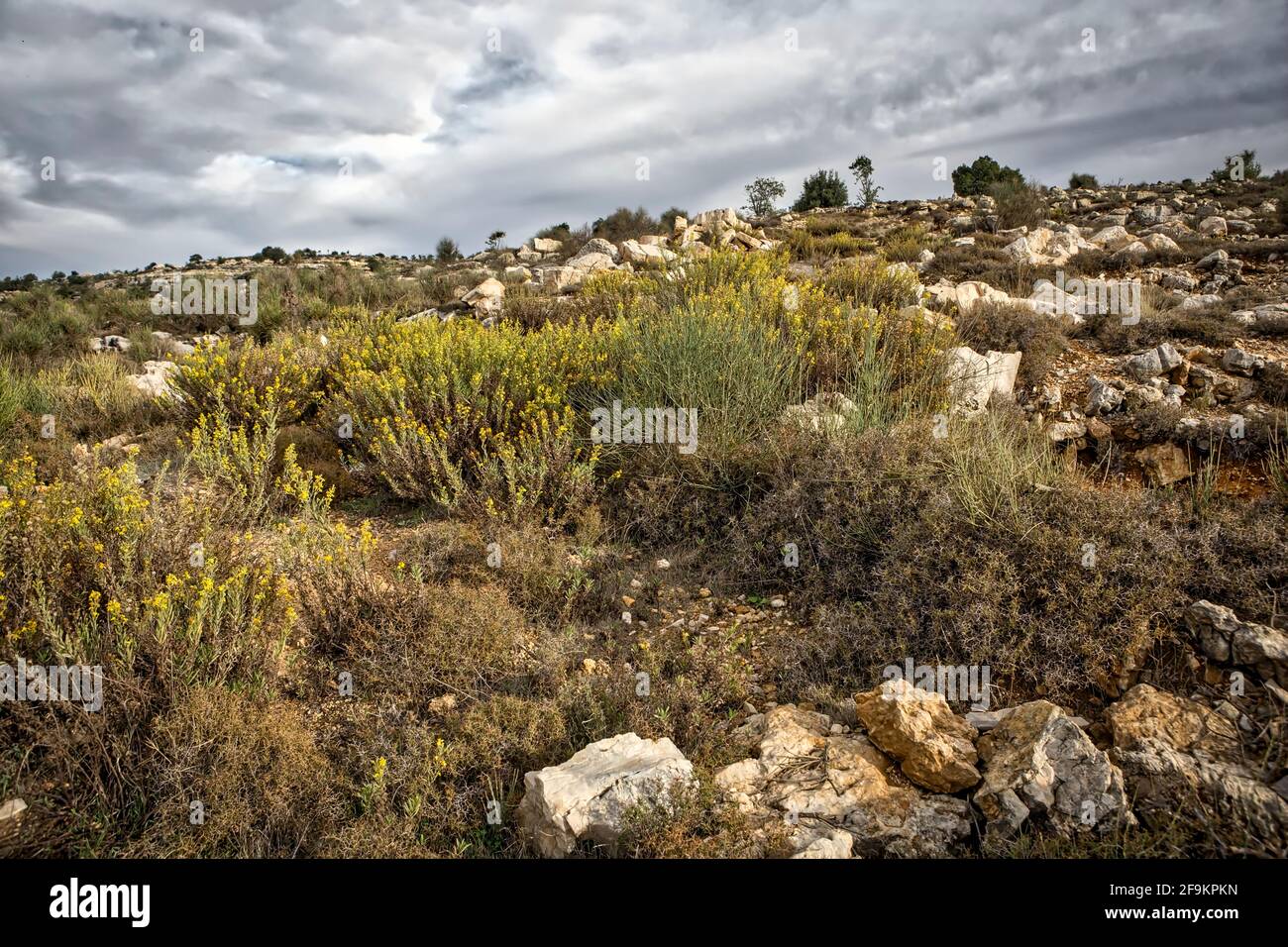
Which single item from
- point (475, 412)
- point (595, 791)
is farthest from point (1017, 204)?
point (595, 791)

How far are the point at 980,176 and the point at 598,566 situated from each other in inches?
863

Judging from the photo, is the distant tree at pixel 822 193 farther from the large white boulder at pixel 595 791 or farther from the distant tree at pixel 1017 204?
the large white boulder at pixel 595 791

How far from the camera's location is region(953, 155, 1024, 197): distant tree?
19.8m

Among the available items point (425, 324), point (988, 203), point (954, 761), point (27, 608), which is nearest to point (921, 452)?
point (954, 761)

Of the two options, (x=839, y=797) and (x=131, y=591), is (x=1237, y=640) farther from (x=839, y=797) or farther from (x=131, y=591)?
(x=131, y=591)

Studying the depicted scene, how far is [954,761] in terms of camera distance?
7.23 ft

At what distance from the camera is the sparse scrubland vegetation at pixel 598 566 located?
7.18ft

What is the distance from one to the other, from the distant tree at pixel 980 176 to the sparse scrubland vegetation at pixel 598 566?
1628cm

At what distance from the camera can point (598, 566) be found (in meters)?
3.80

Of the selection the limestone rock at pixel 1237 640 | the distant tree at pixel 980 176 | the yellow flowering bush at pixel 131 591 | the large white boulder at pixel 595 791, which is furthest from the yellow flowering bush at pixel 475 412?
the distant tree at pixel 980 176

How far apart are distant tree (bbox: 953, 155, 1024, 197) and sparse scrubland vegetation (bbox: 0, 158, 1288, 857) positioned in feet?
53.4

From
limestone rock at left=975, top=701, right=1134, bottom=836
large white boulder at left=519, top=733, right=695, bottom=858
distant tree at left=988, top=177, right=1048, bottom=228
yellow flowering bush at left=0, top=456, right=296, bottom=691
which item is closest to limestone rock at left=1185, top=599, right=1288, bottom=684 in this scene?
limestone rock at left=975, top=701, right=1134, bottom=836

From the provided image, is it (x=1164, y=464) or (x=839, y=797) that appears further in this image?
(x=1164, y=464)

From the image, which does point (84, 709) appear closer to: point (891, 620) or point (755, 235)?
point (891, 620)
